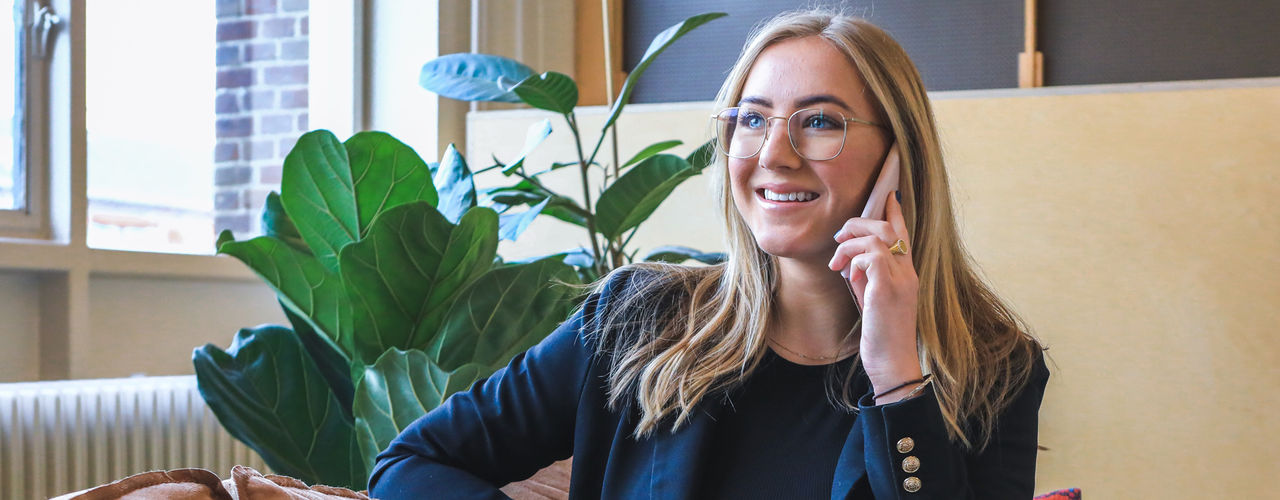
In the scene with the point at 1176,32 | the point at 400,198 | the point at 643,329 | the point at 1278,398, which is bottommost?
the point at 1278,398

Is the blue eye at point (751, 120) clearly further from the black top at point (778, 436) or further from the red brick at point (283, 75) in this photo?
the red brick at point (283, 75)

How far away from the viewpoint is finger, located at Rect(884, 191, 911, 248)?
4.71 feet

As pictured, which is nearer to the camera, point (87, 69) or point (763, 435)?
point (763, 435)

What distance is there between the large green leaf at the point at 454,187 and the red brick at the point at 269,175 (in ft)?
4.00

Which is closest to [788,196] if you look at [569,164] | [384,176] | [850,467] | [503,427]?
[850,467]

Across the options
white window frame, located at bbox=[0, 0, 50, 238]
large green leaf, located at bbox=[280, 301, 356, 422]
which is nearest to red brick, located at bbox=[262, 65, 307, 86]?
white window frame, located at bbox=[0, 0, 50, 238]

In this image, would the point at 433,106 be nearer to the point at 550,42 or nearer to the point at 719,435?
the point at 550,42

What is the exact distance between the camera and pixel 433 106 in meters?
3.51

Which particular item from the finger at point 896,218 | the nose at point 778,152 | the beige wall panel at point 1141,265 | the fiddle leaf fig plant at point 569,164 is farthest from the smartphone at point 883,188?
the beige wall panel at point 1141,265

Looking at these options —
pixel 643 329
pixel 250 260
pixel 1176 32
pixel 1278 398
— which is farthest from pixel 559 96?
pixel 1176 32

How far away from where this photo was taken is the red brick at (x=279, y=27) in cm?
348

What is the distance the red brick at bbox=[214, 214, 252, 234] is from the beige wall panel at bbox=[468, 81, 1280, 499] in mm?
2019

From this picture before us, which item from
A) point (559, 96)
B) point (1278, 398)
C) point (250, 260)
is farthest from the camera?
point (1278, 398)

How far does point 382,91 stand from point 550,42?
25.0 inches
